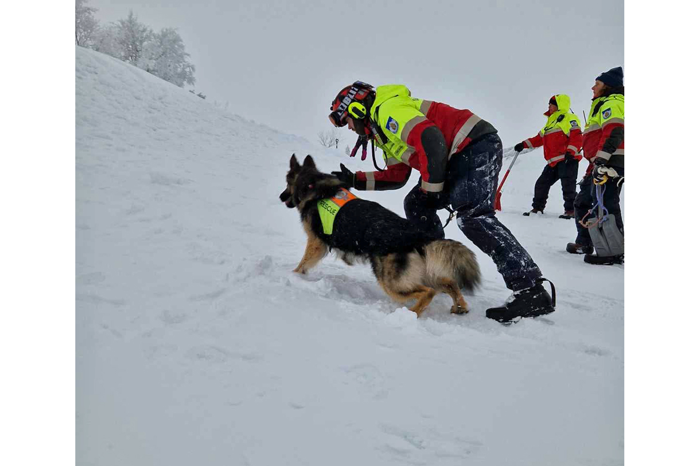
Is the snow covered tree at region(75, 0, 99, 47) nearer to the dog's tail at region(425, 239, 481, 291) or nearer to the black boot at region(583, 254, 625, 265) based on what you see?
the dog's tail at region(425, 239, 481, 291)

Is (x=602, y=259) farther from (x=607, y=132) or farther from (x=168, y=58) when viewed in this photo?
(x=168, y=58)

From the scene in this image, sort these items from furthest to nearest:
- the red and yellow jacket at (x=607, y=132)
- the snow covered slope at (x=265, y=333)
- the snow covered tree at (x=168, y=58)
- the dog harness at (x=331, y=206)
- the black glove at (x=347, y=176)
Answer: the black glove at (x=347, y=176) → the dog harness at (x=331, y=206) → the snow covered tree at (x=168, y=58) → the red and yellow jacket at (x=607, y=132) → the snow covered slope at (x=265, y=333)

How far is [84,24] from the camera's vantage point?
2.08 m

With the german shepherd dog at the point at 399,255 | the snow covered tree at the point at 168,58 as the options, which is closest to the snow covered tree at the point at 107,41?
the snow covered tree at the point at 168,58

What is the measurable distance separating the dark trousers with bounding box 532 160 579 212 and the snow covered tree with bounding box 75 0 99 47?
7.92 feet

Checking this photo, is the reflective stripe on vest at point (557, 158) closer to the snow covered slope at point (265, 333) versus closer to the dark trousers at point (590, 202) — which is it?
the snow covered slope at point (265, 333)

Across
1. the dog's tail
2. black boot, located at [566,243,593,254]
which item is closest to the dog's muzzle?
the dog's tail

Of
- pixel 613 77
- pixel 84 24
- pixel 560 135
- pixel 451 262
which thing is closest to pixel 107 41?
pixel 84 24

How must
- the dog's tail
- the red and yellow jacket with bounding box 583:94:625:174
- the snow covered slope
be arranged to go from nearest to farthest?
the snow covered slope < the red and yellow jacket with bounding box 583:94:625:174 < the dog's tail

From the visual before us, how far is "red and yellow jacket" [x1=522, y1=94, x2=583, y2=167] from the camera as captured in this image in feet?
6.94

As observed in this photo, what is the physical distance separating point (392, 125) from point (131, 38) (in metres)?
1.44

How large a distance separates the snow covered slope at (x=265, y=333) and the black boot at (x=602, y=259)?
6 cm

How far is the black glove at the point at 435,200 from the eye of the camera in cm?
223
